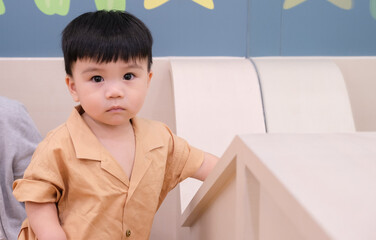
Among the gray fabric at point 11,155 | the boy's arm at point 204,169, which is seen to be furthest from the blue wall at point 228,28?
the boy's arm at point 204,169

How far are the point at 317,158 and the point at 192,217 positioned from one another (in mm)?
642

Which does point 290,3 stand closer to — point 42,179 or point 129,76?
point 129,76

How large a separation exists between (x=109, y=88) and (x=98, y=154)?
0.15m

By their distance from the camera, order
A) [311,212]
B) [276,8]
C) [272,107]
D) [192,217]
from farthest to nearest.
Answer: [276,8], [272,107], [192,217], [311,212]

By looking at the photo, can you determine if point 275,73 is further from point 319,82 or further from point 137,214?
point 137,214

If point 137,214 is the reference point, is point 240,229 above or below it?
above

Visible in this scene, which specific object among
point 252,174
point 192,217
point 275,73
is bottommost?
point 192,217

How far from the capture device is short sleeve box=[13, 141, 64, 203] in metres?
0.96

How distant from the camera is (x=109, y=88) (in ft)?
3.27

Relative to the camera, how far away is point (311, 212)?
1.39 feet

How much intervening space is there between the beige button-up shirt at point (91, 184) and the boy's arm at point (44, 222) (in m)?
0.03

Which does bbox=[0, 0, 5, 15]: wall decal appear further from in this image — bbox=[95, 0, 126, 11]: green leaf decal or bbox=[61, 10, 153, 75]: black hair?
bbox=[61, 10, 153, 75]: black hair

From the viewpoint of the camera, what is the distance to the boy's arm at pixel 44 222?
38.1 inches

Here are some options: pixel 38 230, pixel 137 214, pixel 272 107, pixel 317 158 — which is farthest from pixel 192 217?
pixel 272 107
